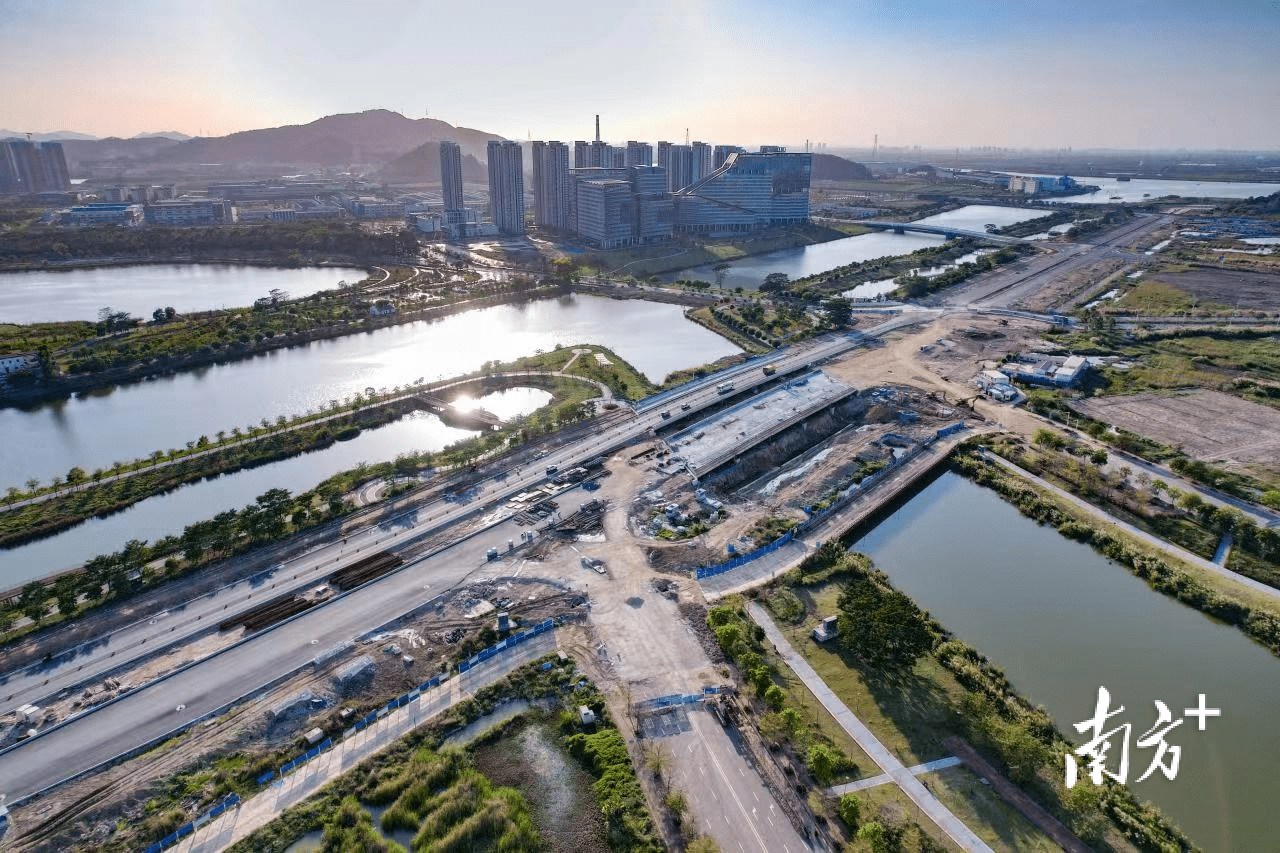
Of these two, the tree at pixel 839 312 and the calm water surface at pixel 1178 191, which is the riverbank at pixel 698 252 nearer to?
the tree at pixel 839 312

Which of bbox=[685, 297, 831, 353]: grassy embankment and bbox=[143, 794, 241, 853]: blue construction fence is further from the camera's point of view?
bbox=[685, 297, 831, 353]: grassy embankment

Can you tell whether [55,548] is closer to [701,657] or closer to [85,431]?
[85,431]

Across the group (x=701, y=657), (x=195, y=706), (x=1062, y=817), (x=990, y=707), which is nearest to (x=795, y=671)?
(x=701, y=657)

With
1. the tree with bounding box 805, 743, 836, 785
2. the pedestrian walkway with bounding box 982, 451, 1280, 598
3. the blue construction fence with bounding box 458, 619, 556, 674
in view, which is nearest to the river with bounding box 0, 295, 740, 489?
the pedestrian walkway with bounding box 982, 451, 1280, 598

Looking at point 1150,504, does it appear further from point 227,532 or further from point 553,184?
point 553,184

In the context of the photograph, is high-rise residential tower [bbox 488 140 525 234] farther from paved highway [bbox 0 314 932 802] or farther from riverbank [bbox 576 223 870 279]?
paved highway [bbox 0 314 932 802]

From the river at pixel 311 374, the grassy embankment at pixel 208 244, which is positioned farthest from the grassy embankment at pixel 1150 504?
the grassy embankment at pixel 208 244

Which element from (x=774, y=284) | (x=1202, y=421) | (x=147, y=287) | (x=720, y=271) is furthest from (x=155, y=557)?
(x=720, y=271)
